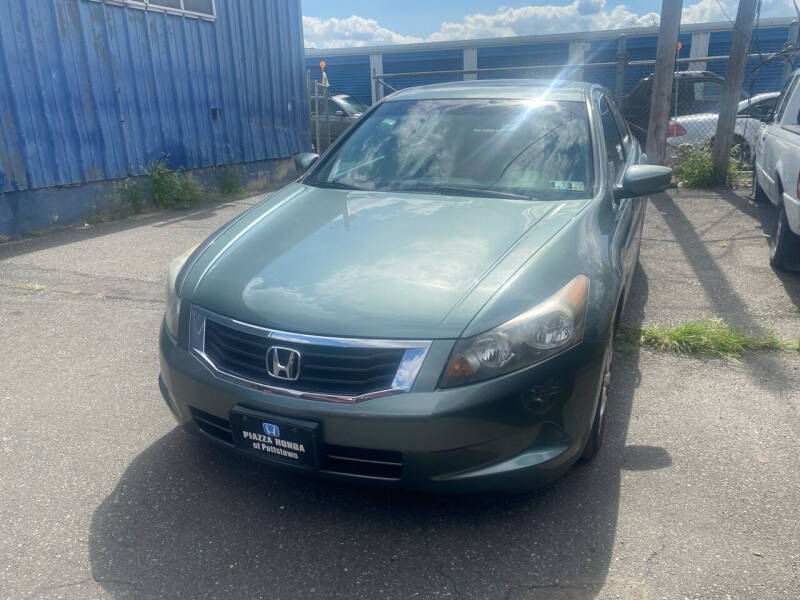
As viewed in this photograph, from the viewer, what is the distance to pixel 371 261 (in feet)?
Result: 8.80

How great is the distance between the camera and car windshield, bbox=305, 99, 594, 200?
345 cm

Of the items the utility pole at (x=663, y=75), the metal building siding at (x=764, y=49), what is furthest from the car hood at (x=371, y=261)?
the metal building siding at (x=764, y=49)

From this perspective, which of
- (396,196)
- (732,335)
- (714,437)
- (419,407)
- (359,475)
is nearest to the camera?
(419,407)

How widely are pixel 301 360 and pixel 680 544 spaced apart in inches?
60.1

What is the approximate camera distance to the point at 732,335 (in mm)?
4223

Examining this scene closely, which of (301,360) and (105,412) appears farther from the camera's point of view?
(105,412)

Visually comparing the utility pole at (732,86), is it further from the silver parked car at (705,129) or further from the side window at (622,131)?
the side window at (622,131)

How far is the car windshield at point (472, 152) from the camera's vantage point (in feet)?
11.3

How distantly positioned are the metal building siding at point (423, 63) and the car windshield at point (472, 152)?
2010 centimetres

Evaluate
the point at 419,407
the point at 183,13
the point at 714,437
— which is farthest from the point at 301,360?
the point at 183,13

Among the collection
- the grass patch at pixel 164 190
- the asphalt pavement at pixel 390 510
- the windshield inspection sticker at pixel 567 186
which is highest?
the windshield inspection sticker at pixel 567 186

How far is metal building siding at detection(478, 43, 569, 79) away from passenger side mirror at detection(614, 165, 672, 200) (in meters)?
19.7

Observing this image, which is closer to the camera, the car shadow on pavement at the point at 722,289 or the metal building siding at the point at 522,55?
the car shadow on pavement at the point at 722,289

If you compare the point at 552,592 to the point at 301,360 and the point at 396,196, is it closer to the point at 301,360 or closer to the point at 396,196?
the point at 301,360
